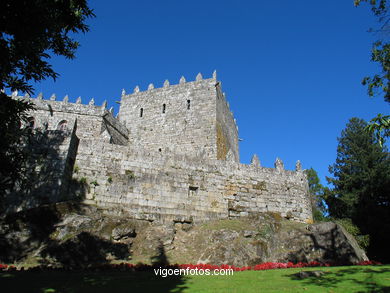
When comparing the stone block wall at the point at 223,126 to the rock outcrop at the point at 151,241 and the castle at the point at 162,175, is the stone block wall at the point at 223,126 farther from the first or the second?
the rock outcrop at the point at 151,241

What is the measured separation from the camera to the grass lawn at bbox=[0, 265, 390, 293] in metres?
7.73

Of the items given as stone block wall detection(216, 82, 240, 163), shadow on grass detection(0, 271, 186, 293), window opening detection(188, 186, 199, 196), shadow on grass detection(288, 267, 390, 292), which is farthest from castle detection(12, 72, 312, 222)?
shadow on grass detection(288, 267, 390, 292)

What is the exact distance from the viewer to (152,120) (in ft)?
98.6

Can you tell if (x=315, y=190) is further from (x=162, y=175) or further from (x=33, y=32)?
(x=33, y=32)

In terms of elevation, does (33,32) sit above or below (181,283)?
above

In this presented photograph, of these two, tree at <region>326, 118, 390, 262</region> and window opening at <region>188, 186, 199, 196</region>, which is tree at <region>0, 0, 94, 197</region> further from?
tree at <region>326, 118, 390, 262</region>

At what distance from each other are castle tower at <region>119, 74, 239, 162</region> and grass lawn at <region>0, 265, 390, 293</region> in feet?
55.0

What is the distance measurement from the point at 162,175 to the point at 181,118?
12592 millimetres

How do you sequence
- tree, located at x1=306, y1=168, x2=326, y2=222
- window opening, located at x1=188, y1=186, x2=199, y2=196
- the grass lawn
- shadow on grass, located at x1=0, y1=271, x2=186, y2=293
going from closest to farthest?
the grass lawn, shadow on grass, located at x1=0, y1=271, x2=186, y2=293, window opening, located at x1=188, y1=186, x2=199, y2=196, tree, located at x1=306, y1=168, x2=326, y2=222

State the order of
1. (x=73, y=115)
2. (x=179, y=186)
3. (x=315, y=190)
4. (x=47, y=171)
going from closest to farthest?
(x=47, y=171) < (x=179, y=186) < (x=73, y=115) < (x=315, y=190)

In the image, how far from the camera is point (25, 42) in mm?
8414

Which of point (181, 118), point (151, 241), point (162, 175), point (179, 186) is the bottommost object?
point (151, 241)

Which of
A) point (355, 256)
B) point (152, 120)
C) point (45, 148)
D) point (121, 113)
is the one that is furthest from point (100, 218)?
point (121, 113)

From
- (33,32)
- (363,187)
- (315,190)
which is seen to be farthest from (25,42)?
(315,190)
